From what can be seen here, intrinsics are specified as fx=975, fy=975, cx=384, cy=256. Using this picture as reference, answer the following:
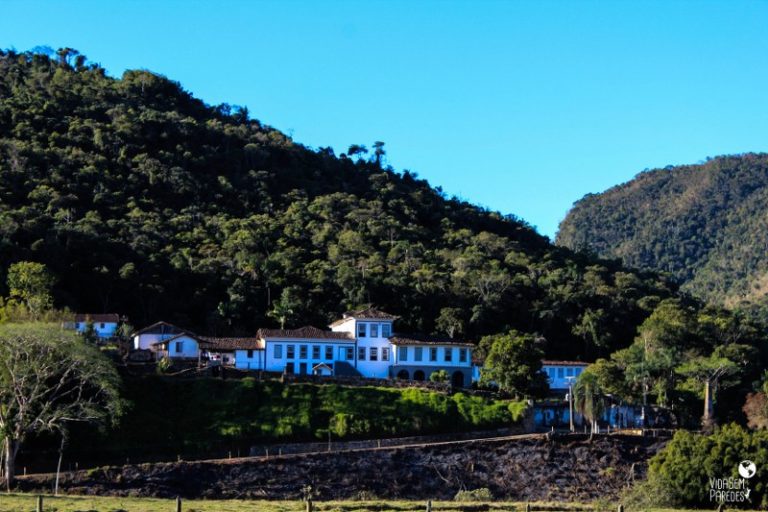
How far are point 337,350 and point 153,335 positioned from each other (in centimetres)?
1374

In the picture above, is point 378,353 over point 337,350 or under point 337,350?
under

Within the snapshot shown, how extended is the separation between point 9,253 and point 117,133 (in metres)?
45.8

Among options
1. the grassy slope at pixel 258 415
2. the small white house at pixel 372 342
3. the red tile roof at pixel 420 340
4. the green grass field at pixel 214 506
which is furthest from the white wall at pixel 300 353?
the green grass field at pixel 214 506

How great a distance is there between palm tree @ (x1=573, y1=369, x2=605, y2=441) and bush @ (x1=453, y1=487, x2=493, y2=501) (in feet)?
37.4

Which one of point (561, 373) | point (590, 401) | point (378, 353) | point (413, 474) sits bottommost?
point (413, 474)

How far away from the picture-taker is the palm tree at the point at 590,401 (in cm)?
6244

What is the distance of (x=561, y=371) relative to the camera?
8112 cm

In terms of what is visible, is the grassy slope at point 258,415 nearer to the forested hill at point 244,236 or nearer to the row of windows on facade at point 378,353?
the row of windows on facade at point 378,353

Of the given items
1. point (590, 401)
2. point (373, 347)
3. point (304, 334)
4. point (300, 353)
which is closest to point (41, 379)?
point (300, 353)

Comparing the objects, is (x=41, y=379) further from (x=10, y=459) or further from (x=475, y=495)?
(x=475, y=495)

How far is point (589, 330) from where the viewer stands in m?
95.4

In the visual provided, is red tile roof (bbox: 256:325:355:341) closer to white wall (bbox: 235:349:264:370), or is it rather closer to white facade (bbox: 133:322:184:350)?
white wall (bbox: 235:349:264:370)

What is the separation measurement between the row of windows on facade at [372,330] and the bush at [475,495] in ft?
75.0

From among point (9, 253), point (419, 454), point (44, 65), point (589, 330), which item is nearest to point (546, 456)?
point (419, 454)
